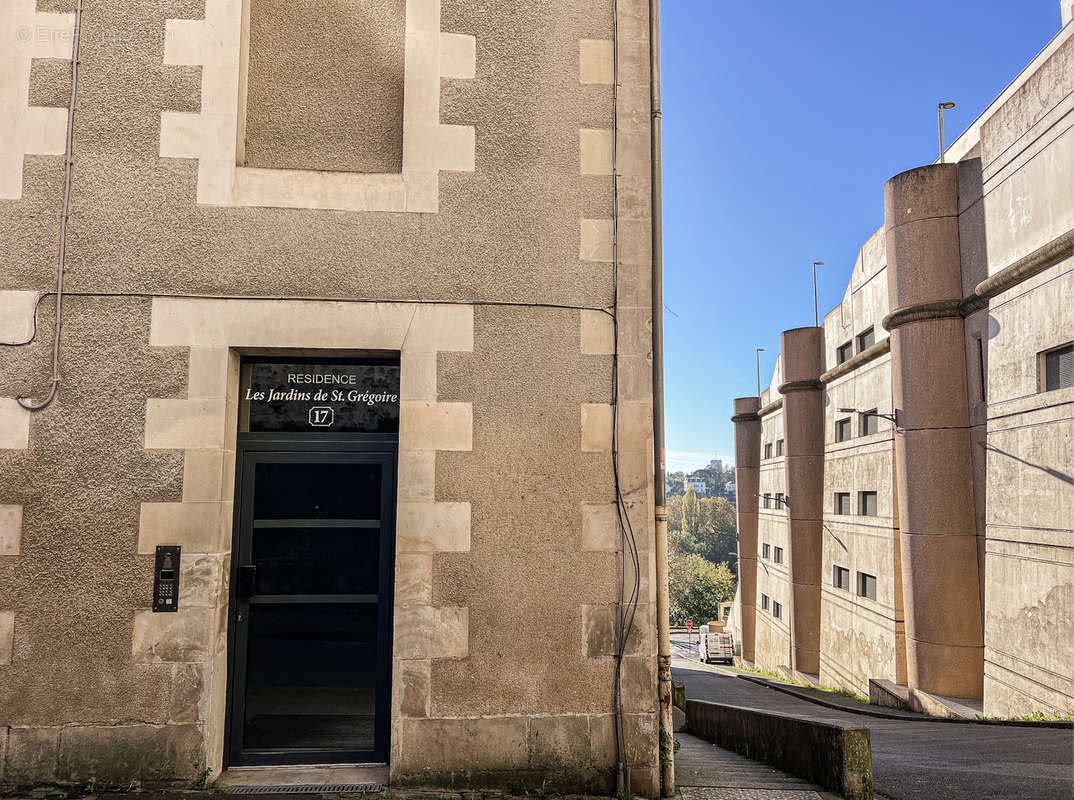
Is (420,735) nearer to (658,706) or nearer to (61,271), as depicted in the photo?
(658,706)

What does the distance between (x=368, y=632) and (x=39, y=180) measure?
3.96 meters

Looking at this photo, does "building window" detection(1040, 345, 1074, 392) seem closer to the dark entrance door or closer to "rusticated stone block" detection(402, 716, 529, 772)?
→ "rusticated stone block" detection(402, 716, 529, 772)

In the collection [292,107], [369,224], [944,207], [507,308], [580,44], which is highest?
[944,207]

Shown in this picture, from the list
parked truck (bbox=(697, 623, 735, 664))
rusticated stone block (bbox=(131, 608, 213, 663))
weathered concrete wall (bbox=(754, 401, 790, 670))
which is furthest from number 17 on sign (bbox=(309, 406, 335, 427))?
parked truck (bbox=(697, 623, 735, 664))

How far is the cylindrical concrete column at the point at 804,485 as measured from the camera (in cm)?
2556

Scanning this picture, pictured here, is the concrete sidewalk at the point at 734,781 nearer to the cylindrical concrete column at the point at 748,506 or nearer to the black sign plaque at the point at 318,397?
the black sign plaque at the point at 318,397

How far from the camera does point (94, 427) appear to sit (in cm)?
463

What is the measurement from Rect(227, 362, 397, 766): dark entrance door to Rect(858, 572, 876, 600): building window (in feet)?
63.1

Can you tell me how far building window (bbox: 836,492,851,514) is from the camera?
22.6m

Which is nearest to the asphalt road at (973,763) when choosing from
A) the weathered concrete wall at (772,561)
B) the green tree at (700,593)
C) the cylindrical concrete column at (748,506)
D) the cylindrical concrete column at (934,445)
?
the cylindrical concrete column at (934,445)

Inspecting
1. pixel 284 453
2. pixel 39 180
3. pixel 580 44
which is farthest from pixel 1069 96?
pixel 39 180

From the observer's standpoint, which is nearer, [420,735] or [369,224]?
[420,735]

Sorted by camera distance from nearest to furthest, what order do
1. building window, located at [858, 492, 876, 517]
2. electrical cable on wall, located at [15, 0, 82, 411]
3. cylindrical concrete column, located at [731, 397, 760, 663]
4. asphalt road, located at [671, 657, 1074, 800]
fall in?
electrical cable on wall, located at [15, 0, 82, 411] → asphalt road, located at [671, 657, 1074, 800] → building window, located at [858, 492, 876, 517] → cylindrical concrete column, located at [731, 397, 760, 663]

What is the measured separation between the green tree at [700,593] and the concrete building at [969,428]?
149ft
